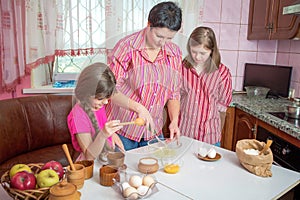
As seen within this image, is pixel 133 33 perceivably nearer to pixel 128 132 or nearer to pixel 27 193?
pixel 128 132

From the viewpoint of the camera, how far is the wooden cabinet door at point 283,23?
219cm

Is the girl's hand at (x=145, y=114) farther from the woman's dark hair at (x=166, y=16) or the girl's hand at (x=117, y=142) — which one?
the woman's dark hair at (x=166, y=16)

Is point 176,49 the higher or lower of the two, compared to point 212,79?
higher

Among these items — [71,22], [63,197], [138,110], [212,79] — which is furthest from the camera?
[71,22]

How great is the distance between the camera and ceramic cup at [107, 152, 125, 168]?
1156mm

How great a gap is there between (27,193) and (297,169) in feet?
4.90

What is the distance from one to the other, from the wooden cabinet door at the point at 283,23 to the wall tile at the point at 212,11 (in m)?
0.55

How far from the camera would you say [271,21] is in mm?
2480

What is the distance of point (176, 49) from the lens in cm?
125

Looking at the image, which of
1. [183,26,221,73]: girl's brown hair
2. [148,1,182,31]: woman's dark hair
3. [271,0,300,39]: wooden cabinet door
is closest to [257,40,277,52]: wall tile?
[271,0,300,39]: wooden cabinet door

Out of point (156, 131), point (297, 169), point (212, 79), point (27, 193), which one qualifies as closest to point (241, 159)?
point (156, 131)

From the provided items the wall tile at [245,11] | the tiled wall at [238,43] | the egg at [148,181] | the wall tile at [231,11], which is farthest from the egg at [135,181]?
the wall tile at [245,11]

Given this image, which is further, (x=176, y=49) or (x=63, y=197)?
(x=176, y=49)

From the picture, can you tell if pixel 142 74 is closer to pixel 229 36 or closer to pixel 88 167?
pixel 88 167
